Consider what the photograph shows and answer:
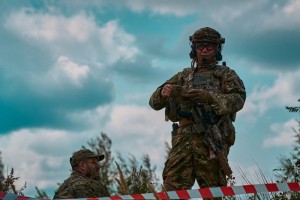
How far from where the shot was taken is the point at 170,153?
18.8 feet

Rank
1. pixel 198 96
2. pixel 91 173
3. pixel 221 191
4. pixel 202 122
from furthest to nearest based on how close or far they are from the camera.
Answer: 1. pixel 91 173
2. pixel 202 122
3. pixel 198 96
4. pixel 221 191

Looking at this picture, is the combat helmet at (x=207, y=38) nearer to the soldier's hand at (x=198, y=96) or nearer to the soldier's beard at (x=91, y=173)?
the soldier's hand at (x=198, y=96)

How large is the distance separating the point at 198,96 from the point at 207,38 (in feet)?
2.36

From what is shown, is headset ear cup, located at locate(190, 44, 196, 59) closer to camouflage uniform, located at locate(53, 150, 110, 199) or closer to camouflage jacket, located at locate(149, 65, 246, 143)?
camouflage jacket, located at locate(149, 65, 246, 143)

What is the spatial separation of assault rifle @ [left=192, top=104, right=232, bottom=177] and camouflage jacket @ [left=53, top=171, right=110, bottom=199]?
1260 millimetres

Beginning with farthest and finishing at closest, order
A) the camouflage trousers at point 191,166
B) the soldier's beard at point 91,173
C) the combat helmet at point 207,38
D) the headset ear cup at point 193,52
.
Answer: the soldier's beard at point 91,173 → the headset ear cup at point 193,52 → the combat helmet at point 207,38 → the camouflage trousers at point 191,166

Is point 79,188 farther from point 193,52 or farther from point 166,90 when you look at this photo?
point 193,52

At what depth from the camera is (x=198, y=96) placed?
5422 millimetres

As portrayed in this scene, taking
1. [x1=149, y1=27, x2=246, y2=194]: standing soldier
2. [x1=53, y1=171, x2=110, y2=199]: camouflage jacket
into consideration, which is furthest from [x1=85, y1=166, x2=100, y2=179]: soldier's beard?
[x1=149, y1=27, x2=246, y2=194]: standing soldier

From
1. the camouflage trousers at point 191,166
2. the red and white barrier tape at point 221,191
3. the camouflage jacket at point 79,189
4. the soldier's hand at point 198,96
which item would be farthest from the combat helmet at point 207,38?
the camouflage jacket at point 79,189

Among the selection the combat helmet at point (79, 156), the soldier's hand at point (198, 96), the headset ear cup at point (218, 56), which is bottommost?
the combat helmet at point (79, 156)

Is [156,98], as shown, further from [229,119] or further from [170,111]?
[229,119]

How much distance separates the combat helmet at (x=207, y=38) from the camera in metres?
5.86

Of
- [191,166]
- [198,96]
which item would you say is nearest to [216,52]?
[198,96]
